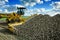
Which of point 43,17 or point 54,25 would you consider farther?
point 43,17

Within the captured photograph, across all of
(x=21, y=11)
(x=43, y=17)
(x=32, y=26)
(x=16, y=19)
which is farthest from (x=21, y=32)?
(x=21, y=11)

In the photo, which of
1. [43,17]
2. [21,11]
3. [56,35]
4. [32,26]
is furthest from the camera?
[21,11]

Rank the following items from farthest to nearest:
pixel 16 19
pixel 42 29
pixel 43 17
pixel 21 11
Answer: pixel 21 11 < pixel 16 19 < pixel 43 17 < pixel 42 29

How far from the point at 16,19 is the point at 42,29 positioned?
14.3ft

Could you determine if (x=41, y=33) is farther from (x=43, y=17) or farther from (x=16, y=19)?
(x=16, y=19)

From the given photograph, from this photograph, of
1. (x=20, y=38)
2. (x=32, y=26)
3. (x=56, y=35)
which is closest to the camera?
(x=56, y=35)

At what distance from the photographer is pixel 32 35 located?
26.1ft

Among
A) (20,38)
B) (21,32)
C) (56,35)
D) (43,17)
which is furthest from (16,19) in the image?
(56,35)

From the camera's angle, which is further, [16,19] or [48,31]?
[16,19]

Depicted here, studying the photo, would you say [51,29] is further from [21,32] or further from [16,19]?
[16,19]

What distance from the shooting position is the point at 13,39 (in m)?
7.60

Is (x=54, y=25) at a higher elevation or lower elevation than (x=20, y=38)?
higher

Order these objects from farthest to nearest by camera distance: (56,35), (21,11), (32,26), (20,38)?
(21,11) → (32,26) → (20,38) → (56,35)

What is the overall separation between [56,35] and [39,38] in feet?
2.82
